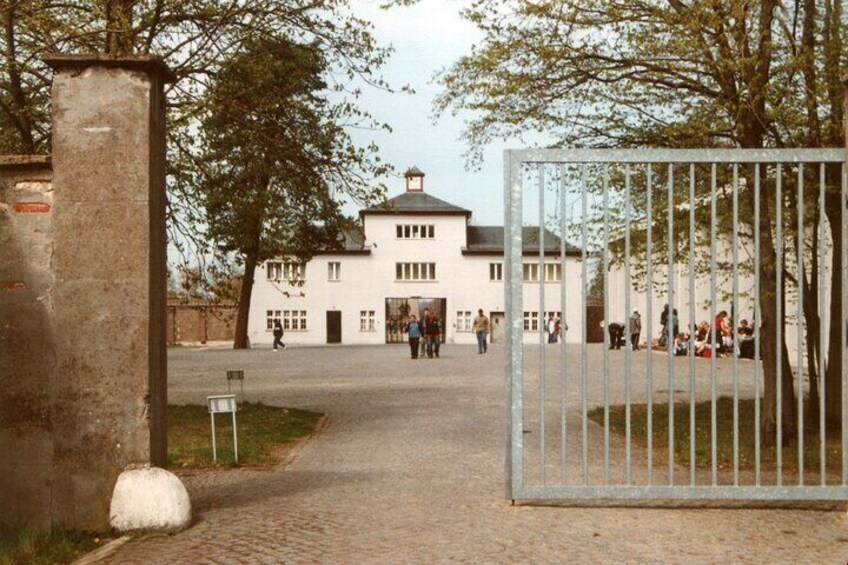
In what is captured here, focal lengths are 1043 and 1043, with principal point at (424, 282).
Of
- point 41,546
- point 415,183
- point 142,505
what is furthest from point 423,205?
point 41,546

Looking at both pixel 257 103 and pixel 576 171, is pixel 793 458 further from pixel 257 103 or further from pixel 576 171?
pixel 257 103

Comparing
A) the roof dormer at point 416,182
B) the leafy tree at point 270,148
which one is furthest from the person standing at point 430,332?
the roof dormer at point 416,182

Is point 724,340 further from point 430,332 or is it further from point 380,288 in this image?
point 380,288

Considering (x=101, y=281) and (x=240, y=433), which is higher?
(x=101, y=281)

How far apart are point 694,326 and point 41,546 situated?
475 cm

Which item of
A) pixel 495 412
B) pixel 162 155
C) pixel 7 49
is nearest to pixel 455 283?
pixel 495 412

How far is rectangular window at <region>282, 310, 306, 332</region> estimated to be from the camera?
69.1 metres

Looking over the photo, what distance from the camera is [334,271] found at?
229 feet

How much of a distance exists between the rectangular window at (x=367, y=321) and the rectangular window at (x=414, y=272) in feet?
10.5

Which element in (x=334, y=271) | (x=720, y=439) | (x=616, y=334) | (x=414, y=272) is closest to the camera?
(x=720, y=439)

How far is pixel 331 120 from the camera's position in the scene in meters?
14.8

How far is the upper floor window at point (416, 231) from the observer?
70.9 metres

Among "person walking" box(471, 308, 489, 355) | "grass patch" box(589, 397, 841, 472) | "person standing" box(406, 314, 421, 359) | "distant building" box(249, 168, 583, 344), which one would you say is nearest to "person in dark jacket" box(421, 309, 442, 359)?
"person standing" box(406, 314, 421, 359)

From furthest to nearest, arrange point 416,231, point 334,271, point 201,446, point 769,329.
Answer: point 416,231 → point 334,271 → point 201,446 → point 769,329
